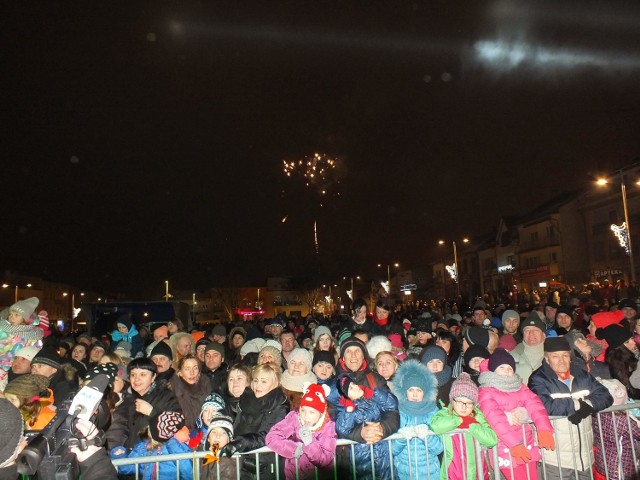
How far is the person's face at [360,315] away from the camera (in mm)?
8078

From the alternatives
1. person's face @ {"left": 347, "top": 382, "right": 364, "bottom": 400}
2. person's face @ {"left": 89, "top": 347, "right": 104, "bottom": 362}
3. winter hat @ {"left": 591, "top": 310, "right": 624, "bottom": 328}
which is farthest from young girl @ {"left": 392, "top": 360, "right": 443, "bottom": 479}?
person's face @ {"left": 89, "top": 347, "right": 104, "bottom": 362}

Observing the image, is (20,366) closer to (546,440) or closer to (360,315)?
(360,315)

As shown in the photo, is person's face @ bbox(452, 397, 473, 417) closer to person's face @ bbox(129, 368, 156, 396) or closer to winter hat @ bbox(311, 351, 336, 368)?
winter hat @ bbox(311, 351, 336, 368)

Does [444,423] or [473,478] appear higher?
[444,423]

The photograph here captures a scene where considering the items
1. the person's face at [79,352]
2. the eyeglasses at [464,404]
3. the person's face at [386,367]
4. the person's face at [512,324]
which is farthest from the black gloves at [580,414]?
the person's face at [79,352]

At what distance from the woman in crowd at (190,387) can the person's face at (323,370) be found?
1360 millimetres

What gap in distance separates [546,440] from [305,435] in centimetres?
210

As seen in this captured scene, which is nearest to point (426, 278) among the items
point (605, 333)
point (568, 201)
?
point (568, 201)

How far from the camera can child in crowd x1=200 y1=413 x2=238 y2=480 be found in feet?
14.0

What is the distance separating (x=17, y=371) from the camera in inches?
261

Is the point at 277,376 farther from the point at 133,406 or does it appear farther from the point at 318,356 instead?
the point at 133,406

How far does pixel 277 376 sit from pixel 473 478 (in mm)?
2095

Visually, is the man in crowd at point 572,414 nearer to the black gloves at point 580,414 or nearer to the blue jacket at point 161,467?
the black gloves at point 580,414

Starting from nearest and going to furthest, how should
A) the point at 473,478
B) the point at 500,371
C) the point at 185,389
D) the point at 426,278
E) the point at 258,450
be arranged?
the point at 258,450 → the point at 473,478 → the point at 500,371 → the point at 185,389 → the point at 426,278
